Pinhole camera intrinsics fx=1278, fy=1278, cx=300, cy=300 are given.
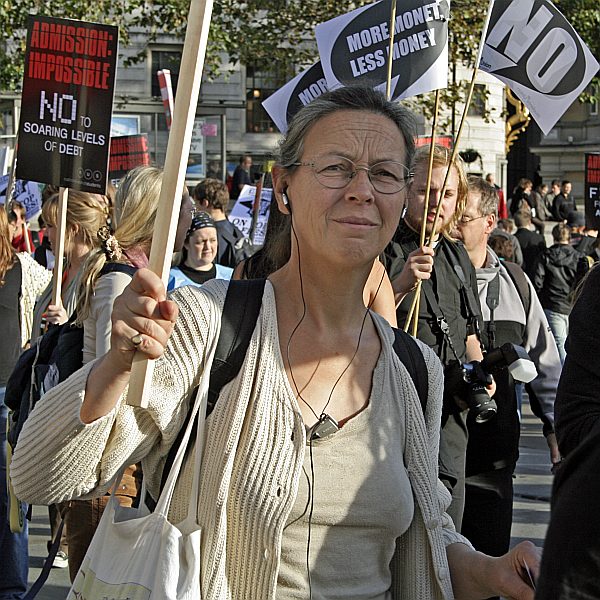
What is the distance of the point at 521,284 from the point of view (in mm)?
5945

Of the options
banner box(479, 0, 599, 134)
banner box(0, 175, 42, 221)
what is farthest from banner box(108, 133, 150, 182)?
banner box(479, 0, 599, 134)

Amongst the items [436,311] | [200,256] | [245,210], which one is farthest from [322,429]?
[245,210]

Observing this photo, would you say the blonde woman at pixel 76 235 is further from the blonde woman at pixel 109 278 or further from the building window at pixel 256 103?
the building window at pixel 256 103

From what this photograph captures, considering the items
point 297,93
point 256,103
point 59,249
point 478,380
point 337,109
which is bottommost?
point 478,380

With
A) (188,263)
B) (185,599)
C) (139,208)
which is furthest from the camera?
(188,263)

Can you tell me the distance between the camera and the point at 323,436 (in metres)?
2.56

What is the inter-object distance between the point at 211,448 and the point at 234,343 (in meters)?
0.22

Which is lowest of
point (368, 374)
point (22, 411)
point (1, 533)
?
point (1, 533)

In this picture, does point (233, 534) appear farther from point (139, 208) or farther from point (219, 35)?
point (219, 35)

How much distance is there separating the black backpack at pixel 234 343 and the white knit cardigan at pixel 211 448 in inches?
0.6

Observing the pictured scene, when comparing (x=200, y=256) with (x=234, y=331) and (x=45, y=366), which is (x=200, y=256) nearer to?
(x=45, y=366)

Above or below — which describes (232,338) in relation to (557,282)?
below

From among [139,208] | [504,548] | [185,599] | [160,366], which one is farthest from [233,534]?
[504,548]

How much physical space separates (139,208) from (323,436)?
227 cm
